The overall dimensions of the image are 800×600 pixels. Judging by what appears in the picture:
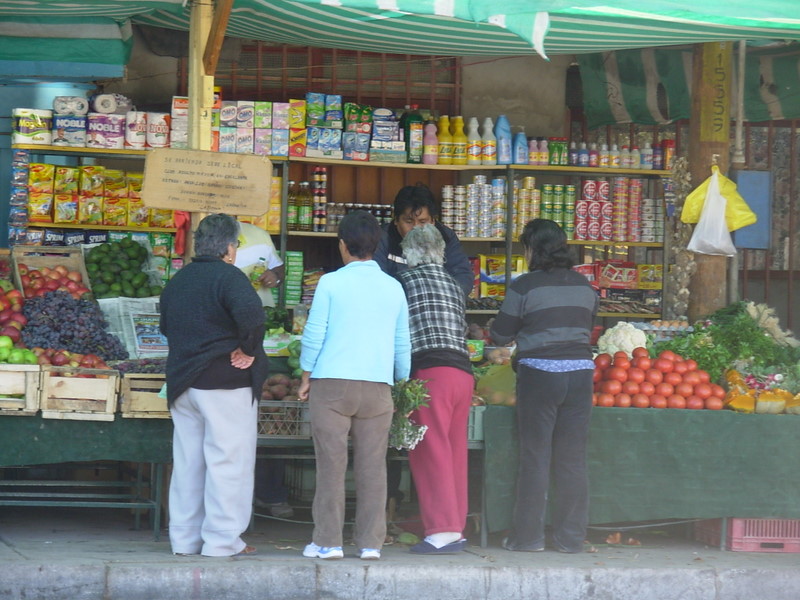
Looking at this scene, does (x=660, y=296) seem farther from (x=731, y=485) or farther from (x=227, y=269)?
(x=227, y=269)

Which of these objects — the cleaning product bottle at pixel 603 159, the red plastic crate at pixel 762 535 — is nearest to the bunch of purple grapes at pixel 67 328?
the red plastic crate at pixel 762 535

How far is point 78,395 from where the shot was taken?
20.5ft

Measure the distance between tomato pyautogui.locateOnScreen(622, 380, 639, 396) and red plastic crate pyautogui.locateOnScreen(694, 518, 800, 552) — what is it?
35.2 inches

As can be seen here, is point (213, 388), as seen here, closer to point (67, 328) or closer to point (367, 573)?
point (367, 573)

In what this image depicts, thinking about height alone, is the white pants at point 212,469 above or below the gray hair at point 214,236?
below

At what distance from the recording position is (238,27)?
24.7 feet

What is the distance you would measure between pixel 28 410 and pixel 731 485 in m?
3.75

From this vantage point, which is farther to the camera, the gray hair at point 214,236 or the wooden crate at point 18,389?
the wooden crate at point 18,389

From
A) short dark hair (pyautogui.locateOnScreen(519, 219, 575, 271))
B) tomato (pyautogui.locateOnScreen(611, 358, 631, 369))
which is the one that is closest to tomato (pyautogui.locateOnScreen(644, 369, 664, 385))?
tomato (pyautogui.locateOnScreen(611, 358, 631, 369))

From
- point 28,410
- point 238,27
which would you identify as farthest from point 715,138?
point 28,410

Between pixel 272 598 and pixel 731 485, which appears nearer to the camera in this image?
pixel 272 598

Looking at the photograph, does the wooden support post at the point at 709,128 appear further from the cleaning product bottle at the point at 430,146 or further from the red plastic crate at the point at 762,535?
the red plastic crate at the point at 762,535

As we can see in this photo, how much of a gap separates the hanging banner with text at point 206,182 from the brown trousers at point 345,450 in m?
1.09

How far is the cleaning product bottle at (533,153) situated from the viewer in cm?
958
